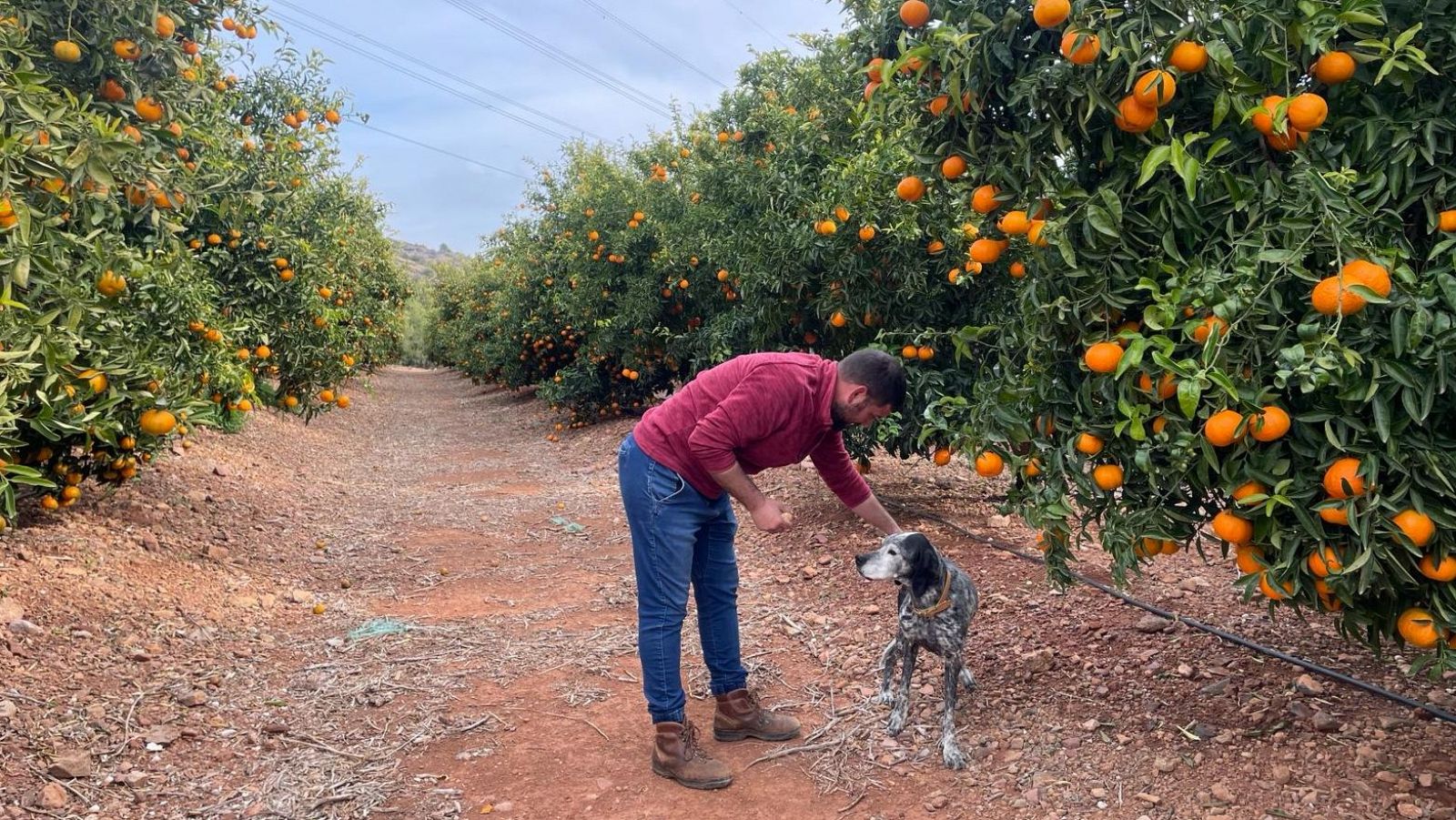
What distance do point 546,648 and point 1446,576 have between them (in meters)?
3.71

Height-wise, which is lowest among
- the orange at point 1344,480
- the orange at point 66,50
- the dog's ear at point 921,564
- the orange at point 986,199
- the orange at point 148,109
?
the dog's ear at point 921,564

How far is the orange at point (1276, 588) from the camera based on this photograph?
8.18 feet

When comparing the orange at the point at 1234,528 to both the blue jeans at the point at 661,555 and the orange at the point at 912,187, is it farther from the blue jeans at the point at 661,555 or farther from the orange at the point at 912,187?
the blue jeans at the point at 661,555

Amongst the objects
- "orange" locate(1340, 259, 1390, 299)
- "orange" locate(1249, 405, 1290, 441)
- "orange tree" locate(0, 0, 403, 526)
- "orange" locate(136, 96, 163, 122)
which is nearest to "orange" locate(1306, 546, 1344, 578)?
"orange" locate(1249, 405, 1290, 441)

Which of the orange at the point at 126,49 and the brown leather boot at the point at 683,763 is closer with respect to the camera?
the brown leather boot at the point at 683,763

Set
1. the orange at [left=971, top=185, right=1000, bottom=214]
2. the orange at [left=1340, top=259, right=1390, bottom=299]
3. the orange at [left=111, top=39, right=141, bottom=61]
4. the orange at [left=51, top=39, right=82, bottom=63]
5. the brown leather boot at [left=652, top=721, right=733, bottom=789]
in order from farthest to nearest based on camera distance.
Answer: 1. the orange at [left=111, top=39, right=141, bottom=61]
2. the orange at [left=51, top=39, right=82, bottom=63]
3. the brown leather boot at [left=652, top=721, right=733, bottom=789]
4. the orange at [left=971, top=185, right=1000, bottom=214]
5. the orange at [left=1340, top=259, right=1390, bottom=299]

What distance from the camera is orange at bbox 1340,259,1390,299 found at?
2184mm

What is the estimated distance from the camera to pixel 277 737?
12.1 ft

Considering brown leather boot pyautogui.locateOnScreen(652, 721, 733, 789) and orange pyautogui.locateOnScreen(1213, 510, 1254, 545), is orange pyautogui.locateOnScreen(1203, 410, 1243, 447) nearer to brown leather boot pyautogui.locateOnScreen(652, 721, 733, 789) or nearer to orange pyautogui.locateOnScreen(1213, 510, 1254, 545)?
orange pyautogui.locateOnScreen(1213, 510, 1254, 545)

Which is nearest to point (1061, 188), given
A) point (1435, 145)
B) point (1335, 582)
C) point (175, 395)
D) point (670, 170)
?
point (1435, 145)

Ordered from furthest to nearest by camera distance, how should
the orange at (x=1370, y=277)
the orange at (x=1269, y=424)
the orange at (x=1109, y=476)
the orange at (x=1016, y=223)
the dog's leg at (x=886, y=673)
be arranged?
the dog's leg at (x=886, y=673) < the orange at (x=1016, y=223) < the orange at (x=1109, y=476) < the orange at (x=1269, y=424) < the orange at (x=1370, y=277)

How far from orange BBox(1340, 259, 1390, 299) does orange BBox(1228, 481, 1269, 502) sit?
1.83 feet

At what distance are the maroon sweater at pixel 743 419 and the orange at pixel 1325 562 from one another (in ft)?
5.01

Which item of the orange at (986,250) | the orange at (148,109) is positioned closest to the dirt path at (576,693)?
the orange at (986,250)
